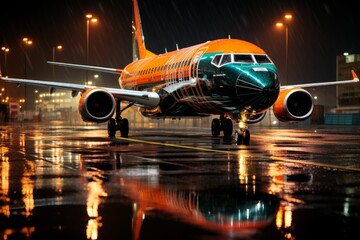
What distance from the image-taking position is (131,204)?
7758mm

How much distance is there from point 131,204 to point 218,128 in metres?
21.0

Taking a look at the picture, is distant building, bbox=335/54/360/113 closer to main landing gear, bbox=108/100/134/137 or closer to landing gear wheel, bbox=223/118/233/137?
landing gear wheel, bbox=223/118/233/137

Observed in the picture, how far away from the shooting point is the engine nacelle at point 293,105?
23.4 metres

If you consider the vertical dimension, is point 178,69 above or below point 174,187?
above

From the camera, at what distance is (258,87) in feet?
65.0

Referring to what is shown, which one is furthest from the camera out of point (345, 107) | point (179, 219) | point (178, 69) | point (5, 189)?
point (345, 107)

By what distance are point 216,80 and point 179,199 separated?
13.6 m

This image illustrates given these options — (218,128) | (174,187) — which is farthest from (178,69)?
(174,187)

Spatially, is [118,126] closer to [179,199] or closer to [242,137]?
[242,137]

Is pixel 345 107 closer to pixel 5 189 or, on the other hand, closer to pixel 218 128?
pixel 218 128

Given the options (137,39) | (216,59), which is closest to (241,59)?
(216,59)

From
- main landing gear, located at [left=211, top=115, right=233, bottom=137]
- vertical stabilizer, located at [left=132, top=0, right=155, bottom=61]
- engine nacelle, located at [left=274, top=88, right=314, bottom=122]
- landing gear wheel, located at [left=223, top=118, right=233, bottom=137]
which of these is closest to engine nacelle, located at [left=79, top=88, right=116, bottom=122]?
main landing gear, located at [left=211, top=115, right=233, bottom=137]

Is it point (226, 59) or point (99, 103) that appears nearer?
point (226, 59)

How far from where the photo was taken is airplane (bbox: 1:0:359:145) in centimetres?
2036
